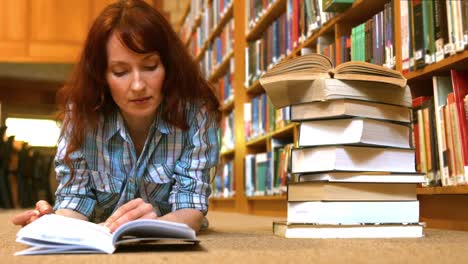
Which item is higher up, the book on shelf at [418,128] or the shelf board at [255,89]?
the shelf board at [255,89]

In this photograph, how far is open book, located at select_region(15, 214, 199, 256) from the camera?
96 centimetres

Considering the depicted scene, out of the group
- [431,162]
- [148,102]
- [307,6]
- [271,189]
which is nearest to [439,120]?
[431,162]

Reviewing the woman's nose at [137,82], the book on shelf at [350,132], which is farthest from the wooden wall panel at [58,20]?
the book on shelf at [350,132]

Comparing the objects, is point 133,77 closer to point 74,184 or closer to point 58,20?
point 74,184

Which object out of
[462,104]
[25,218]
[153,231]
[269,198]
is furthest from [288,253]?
[269,198]

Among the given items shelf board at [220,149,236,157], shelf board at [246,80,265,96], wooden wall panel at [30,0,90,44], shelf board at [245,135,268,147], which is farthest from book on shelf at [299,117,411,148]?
wooden wall panel at [30,0,90,44]

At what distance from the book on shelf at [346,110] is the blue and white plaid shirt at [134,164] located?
258 millimetres

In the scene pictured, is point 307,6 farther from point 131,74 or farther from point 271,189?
point 131,74

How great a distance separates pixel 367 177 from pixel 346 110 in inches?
6.4

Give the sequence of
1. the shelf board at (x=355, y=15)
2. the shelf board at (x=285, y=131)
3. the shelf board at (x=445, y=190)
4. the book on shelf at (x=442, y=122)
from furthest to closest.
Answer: the shelf board at (x=285, y=131)
the shelf board at (x=355, y=15)
the book on shelf at (x=442, y=122)
the shelf board at (x=445, y=190)

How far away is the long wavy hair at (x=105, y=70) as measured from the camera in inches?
56.7

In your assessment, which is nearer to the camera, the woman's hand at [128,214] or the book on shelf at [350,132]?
the woman's hand at [128,214]

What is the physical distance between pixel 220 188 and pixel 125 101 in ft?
11.3

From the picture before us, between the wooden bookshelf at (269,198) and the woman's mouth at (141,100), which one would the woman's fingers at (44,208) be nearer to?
the woman's mouth at (141,100)
